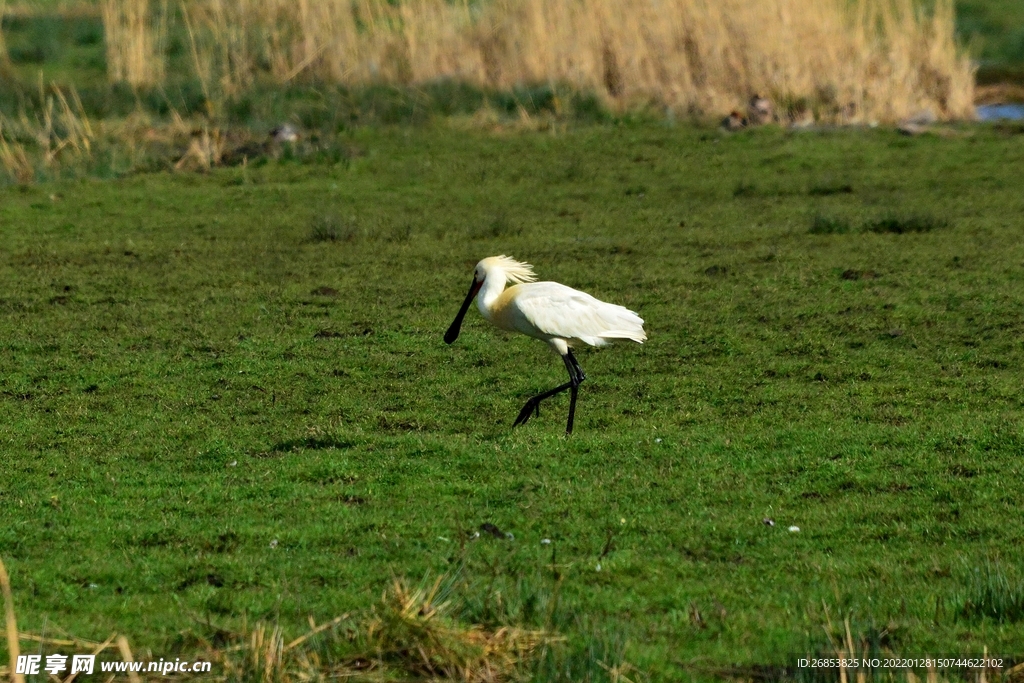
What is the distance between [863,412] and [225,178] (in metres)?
9.96

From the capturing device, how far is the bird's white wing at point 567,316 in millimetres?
8320

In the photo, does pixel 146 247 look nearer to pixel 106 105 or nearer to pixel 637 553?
pixel 106 105

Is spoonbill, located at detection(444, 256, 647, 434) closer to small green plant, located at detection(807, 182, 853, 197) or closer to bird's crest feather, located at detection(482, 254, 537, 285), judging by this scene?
bird's crest feather, located at detection(482, 254, 537, 285)

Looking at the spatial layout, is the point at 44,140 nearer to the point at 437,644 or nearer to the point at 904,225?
the point at 904,225

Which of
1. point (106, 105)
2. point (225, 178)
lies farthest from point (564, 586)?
point (106, 105)

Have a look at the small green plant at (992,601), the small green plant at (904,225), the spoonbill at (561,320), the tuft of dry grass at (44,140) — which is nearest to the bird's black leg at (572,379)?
the spoonbill at (561,320)

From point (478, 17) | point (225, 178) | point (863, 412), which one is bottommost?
point (863, 412)

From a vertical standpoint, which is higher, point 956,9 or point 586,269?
point 956,9

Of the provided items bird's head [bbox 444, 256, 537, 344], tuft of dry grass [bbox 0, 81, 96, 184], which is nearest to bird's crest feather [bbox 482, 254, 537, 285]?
bird's head [bbox 444, 256, 537, 344]

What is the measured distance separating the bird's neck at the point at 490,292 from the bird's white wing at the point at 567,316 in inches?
10.4

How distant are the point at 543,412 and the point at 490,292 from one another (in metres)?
0.76

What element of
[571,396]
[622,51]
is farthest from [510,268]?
[622,51]

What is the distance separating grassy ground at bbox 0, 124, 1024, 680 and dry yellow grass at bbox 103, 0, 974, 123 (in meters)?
2.69

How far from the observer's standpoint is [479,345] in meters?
10.1
